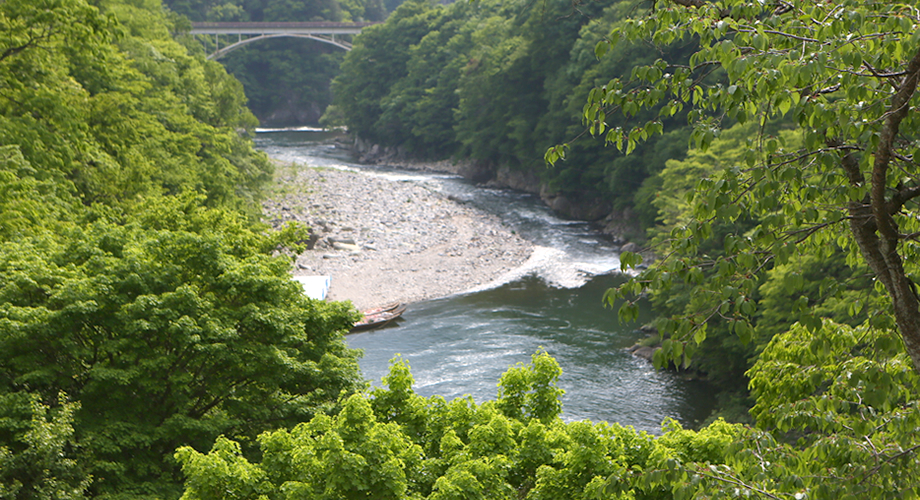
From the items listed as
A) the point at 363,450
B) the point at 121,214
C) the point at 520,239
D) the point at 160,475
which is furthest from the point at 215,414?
the point at 520,239

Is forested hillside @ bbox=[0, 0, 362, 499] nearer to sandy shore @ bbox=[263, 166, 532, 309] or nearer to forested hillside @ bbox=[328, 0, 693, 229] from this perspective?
sandy shore @ bbox=[263, 166, 532, 309]

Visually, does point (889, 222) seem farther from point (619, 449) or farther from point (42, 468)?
point (42, 468)

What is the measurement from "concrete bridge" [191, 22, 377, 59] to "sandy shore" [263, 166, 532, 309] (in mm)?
34545

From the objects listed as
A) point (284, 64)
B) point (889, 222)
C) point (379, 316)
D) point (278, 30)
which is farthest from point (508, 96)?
point (284, 64)

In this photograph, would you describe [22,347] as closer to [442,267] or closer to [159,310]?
[159,310]

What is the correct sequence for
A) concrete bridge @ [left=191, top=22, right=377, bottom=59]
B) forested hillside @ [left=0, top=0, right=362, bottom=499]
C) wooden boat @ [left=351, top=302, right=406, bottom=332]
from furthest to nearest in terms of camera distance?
concrete bridge @ [left=191, top=22, right=377, bottom=59] → wooden boat @ [left=351, top=302, right=406, bottom=332] → forested hillside @ [left=0, top=0, right=362, bottom=499]

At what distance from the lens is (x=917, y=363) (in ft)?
13.3

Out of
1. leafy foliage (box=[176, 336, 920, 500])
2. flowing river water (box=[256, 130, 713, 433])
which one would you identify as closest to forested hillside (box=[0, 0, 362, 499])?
leafy foliage (box=[176, 336, 920, 500])

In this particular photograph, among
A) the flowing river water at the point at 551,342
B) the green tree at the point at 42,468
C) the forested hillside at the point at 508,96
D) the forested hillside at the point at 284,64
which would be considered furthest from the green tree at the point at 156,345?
the forested hillside at the point at 284,64

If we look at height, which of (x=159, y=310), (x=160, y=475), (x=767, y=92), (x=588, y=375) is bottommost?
(x=588, y=375)

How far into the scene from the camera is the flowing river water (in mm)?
19922

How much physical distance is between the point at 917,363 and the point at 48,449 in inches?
303

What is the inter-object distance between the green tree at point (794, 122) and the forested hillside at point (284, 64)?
9330 cm

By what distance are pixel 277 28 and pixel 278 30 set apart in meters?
0.23
